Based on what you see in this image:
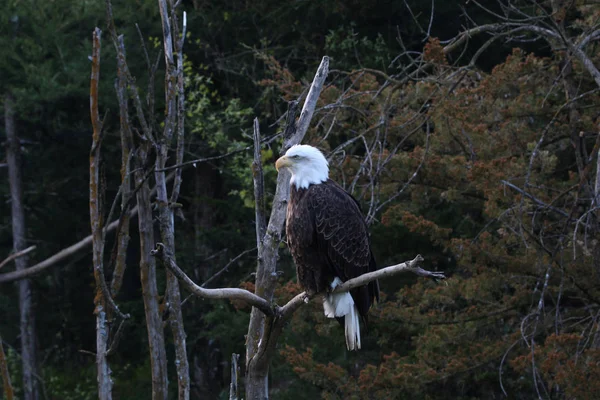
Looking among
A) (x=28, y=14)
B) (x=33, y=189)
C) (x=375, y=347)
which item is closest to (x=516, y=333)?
(x=375, y=347)

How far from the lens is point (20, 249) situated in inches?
467

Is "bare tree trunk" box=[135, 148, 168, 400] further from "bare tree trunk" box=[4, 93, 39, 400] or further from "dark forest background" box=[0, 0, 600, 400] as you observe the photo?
"bare tree trunk" box=[4, 93, 39, 400]

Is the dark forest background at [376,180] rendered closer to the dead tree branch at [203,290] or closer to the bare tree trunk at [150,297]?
the bare tree trunk at [150,297]

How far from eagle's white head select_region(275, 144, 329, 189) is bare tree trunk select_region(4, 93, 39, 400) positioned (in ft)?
24.9

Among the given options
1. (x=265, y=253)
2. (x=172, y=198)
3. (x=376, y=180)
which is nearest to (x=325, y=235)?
(x=265, y=253)

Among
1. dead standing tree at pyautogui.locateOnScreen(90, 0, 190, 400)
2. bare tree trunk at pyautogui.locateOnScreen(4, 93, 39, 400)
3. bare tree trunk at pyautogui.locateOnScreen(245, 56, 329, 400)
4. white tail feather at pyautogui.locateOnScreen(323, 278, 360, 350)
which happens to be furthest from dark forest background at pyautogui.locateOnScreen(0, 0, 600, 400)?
white tail feather at pyautogui.locateOnScreen(323, 278, 360, 350)

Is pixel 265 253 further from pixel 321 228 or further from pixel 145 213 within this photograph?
pixel 145 213

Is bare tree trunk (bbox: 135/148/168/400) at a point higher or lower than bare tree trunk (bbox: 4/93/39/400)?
lower

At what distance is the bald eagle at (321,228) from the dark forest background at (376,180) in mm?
1146

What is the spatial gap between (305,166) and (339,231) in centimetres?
42

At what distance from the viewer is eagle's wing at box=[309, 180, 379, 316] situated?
16.5ft

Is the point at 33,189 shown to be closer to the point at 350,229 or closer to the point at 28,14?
the point at 28,14

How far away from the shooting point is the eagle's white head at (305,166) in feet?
16.5

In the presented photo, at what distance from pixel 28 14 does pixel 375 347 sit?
6006 mm
